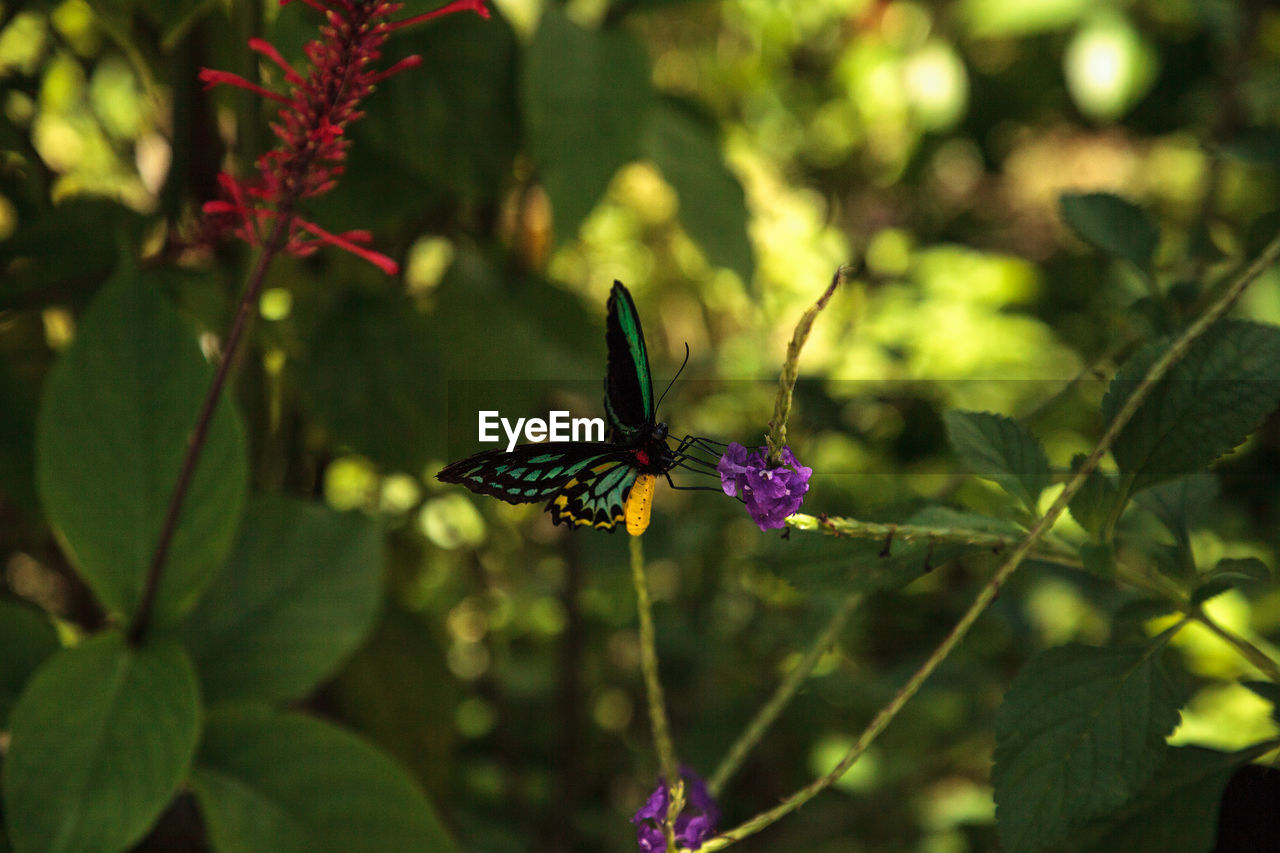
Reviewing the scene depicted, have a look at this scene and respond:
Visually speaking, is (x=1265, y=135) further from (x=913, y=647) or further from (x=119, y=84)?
(x=119, y=84)

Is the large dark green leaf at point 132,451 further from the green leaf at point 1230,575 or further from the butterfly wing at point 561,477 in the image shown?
the green leaf at point 1230,575

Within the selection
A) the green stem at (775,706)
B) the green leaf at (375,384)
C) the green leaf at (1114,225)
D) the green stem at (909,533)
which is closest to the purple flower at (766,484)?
the green stem at (909,533)

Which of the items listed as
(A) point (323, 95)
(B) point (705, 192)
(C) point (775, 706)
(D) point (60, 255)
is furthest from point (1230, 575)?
(D) point (60, 255)


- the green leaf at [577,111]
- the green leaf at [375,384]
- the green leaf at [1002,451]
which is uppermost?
the green leaf at [577,111]

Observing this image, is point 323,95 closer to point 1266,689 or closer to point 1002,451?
point 1002,451

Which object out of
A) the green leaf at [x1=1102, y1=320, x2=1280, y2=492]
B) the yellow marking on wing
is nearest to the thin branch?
the yellow marking on wing

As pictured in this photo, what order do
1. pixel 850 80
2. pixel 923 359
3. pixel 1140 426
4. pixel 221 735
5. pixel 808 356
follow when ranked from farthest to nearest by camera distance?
1. pixel 850 80
2. pixel 808 356
3. pixel 923 359
4. pixel 221 735
5. pixel 1140 426

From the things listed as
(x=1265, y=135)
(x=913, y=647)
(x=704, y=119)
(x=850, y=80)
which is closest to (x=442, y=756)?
(x=913, y=647)
